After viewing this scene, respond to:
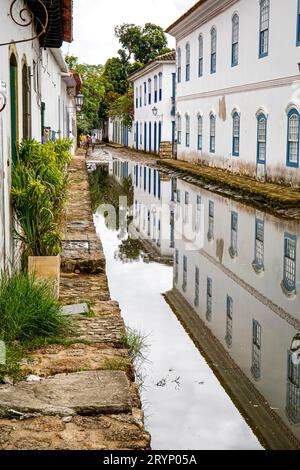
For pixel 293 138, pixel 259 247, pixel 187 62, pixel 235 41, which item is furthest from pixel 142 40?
pixel 259 247

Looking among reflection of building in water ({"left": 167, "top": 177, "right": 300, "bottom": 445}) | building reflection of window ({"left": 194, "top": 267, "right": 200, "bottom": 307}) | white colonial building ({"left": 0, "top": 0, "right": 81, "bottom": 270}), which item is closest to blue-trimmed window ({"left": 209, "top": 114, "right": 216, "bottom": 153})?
reflection of building in water ({"left": 167, "top": 177, "right": 300, "bottom": 445})

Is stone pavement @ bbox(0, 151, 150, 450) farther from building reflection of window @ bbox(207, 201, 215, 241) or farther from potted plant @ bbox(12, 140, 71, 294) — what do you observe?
building reflection of window @ bbox(207, 201, 215, 241)

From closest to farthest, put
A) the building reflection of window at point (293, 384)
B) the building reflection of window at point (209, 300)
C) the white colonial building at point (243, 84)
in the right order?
the building reflection of window at point (293, 384) → the building reflection of window at point (209, 300) → the white colonial building at point (243, 84)

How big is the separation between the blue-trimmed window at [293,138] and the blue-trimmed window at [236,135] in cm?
522

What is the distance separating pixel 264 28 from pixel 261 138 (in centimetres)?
316

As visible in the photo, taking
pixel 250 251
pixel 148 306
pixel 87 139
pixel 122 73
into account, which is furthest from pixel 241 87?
pixel 122 73

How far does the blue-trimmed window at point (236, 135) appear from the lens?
24625 mm

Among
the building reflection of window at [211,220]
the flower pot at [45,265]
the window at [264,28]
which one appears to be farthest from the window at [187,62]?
the flower pot at [45,265]

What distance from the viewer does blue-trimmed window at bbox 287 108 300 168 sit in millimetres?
18734

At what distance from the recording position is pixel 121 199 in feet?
67.7

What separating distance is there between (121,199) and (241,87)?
20.7 ft

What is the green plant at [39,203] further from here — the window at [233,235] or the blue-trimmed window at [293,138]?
the blue-trimmed window at [293,138]

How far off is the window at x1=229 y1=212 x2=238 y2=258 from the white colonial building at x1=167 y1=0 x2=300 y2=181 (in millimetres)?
3948

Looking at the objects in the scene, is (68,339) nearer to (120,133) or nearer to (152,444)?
(152,444)
